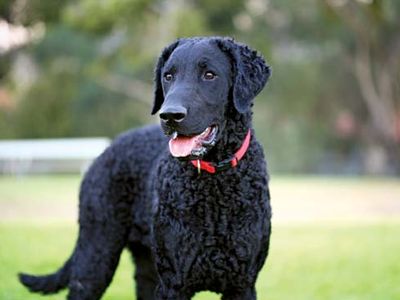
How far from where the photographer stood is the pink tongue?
4.37 meters

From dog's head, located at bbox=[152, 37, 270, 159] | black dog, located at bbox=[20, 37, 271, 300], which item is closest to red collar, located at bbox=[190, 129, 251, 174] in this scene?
black dog, located at bbox=[20, 37, 271, 300]

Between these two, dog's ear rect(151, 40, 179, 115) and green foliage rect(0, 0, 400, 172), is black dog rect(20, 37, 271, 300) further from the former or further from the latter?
green foliage rect(0, 0, 400, 172)

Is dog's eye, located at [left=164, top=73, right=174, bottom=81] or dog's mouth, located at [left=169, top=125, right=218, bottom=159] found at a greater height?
dog's eye, located at [left=164, top=73, right=174, bottom=81]

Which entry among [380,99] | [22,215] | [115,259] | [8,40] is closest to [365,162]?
[380,99]

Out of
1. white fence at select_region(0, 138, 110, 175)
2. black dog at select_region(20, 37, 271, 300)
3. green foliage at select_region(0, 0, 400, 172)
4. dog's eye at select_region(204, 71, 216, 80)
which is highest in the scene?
green foliage at select_region(0, 0, 400, 172)

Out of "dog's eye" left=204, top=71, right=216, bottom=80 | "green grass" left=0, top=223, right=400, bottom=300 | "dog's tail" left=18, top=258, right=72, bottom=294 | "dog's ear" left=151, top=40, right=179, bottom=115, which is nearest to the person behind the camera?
"dog's eye" left=204, top=71, right=216, bottom=80

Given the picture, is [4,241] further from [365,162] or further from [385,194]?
[365,162]

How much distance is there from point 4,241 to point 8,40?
87.8ft

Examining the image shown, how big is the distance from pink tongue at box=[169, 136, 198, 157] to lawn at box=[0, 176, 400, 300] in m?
3.45

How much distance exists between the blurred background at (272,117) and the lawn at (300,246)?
3cm

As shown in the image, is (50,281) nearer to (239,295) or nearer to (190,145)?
(239,295)

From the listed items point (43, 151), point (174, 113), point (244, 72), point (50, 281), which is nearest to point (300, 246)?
point (50, 281)

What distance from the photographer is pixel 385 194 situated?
21156 mm

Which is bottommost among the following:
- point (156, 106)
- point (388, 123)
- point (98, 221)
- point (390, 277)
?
point (390, 277)
